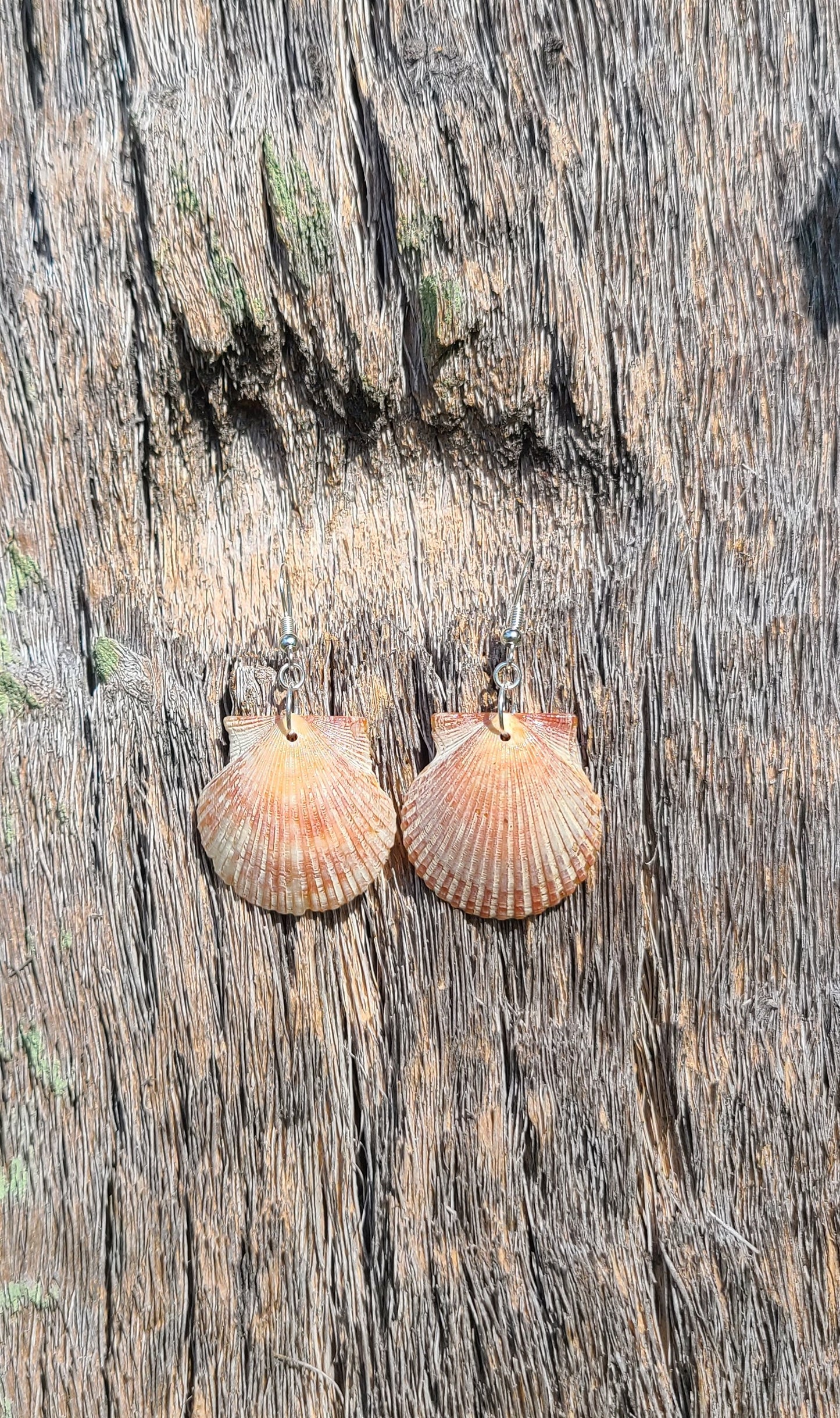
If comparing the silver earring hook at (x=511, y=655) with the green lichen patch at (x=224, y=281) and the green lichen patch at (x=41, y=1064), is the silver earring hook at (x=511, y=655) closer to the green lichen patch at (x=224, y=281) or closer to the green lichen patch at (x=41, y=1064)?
the green lichen patch at (x=224, y=281)

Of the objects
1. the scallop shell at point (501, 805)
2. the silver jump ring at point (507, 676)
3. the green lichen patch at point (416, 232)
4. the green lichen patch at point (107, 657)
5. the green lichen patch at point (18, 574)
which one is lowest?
the scallop shell at point (501, 805)

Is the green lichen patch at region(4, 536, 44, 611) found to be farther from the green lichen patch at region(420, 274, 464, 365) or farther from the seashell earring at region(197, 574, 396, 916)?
the green lichen patch at region(420, 274, 464, 365)

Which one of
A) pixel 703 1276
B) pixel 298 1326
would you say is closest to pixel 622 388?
pixel 703 1276

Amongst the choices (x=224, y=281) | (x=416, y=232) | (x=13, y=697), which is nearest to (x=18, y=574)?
(x=13, y=697)

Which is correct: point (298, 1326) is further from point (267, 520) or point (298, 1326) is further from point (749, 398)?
point (749, 398)

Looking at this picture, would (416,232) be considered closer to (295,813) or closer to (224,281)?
(224,281)

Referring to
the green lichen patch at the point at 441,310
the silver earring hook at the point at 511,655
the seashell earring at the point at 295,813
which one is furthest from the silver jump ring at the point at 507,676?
the green lichen patch at the point at 441,310
